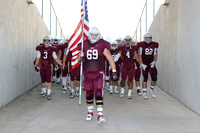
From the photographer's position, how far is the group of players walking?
596 cm

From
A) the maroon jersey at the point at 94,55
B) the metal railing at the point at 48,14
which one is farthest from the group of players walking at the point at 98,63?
the metal railing at the point at 48,14

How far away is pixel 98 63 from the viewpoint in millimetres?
5977

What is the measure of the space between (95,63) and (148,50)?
141 inches

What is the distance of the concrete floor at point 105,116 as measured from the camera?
529 cm

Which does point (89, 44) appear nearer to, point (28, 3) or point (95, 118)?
point (95, 118)

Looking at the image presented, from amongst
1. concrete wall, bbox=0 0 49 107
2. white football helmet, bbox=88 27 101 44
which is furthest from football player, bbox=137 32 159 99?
concrete wall, bbox=0 0 49 107

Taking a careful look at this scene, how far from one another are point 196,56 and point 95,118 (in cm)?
292

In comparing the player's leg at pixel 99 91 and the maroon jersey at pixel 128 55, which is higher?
the maroon jersey at pixel 128 55

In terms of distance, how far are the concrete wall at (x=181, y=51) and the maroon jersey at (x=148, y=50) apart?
0.71 m

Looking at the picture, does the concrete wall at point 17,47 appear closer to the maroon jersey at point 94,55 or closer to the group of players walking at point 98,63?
the group of players walking at point 98,63

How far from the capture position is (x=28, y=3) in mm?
10445

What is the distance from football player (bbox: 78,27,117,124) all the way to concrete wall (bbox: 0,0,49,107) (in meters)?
2.71

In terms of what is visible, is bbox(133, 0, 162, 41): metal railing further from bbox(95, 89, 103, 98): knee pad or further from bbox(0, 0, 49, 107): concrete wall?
bbox(95, 89, 103, 98): knee pad

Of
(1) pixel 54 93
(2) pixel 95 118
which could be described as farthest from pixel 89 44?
(1) pixel 54 93
